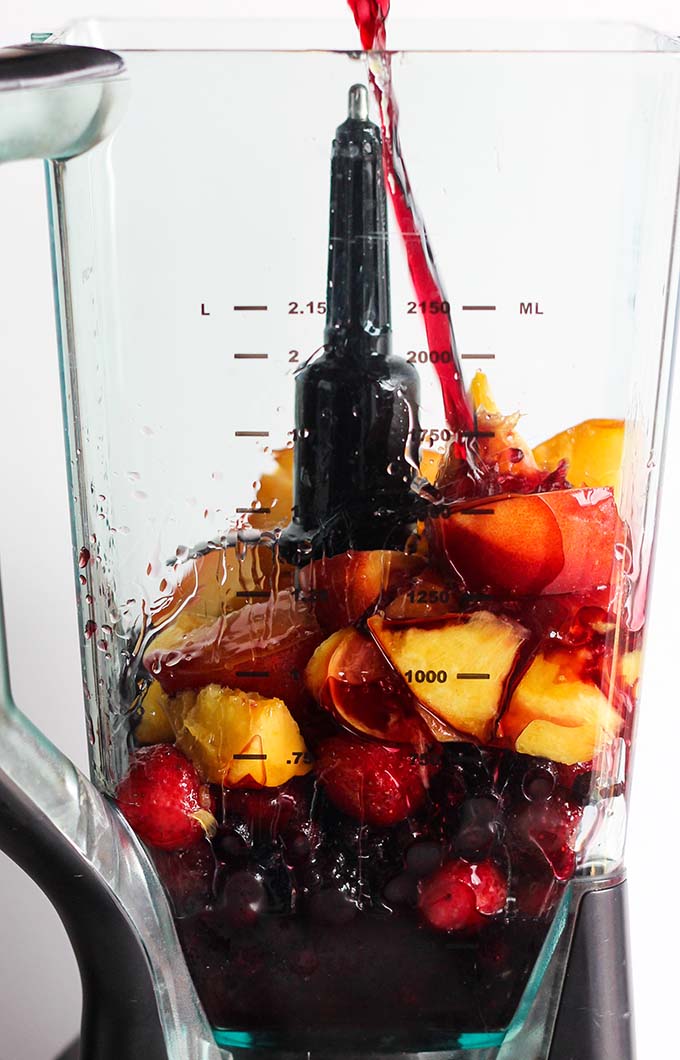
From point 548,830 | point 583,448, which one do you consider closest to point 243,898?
point 548,830

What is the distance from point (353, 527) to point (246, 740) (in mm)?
95

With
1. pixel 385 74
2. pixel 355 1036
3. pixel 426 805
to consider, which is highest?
pixel 385 74

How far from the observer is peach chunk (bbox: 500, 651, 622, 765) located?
0.48m

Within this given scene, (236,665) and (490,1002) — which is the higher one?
(236,665)

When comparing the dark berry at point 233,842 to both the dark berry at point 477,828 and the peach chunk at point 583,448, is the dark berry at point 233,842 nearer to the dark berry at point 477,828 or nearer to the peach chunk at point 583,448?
the dark berry at point 477,828

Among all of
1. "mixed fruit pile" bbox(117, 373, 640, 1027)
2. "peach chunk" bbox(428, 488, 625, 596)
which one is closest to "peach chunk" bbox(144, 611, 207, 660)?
"mixed fruit pile" bbox(117, 373, 640, 1027)

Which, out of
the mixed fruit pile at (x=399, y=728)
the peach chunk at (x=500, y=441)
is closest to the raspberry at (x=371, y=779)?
the mixed fruit pile at (x=399, y=728)

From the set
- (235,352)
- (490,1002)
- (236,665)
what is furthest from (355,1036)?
(235,352)

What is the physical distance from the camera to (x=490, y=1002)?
522 mm

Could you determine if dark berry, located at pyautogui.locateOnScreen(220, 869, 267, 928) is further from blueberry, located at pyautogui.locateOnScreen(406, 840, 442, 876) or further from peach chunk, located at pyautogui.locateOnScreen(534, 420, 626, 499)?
peach chunk, located at pyautogui.locateOnScreen(534, 420, 626, 499)

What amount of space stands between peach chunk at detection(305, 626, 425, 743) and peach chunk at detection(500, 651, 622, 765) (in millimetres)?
40

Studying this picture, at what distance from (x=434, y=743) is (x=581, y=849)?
8 cm

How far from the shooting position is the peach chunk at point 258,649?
0.49 metres

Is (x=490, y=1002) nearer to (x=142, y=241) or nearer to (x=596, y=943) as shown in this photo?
(x=596, y=943)
